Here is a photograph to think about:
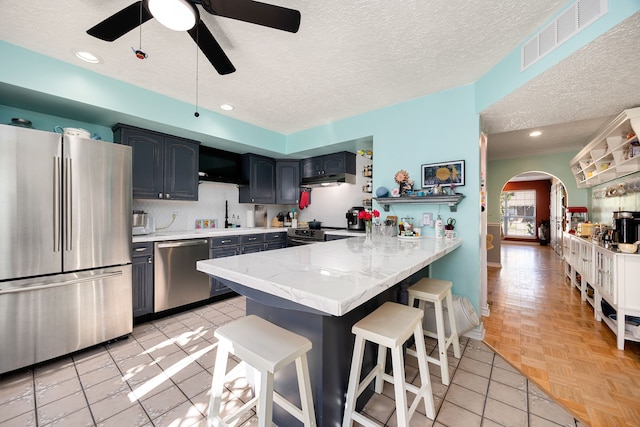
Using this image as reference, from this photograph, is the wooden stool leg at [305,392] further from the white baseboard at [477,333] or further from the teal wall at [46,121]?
the teal wall at [46,121]

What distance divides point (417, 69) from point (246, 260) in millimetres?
2310

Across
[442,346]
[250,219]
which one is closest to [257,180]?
[250,219]

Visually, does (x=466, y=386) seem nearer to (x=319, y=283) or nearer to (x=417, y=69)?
(x=319, y=283)

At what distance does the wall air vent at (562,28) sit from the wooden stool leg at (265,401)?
2.63 meters

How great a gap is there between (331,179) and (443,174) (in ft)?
6.26

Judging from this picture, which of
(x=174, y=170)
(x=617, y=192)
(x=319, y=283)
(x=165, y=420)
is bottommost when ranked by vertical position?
(x=165, y=420)

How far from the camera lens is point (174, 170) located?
3.38 metres

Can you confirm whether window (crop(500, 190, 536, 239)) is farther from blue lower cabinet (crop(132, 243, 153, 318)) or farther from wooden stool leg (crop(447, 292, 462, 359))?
blue lower cabinet (crop(132, 243, 153, 318))

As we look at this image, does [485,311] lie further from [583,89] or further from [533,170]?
[533,170]

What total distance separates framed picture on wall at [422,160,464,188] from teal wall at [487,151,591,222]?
Result: 4010 mm

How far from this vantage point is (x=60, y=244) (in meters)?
2.12

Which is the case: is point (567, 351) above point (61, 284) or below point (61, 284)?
below

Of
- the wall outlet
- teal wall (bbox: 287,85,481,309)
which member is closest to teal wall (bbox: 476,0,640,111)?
teal wall (bbox: 287,85,481,309)

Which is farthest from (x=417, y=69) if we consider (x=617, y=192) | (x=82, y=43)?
(x=617, y=192)
